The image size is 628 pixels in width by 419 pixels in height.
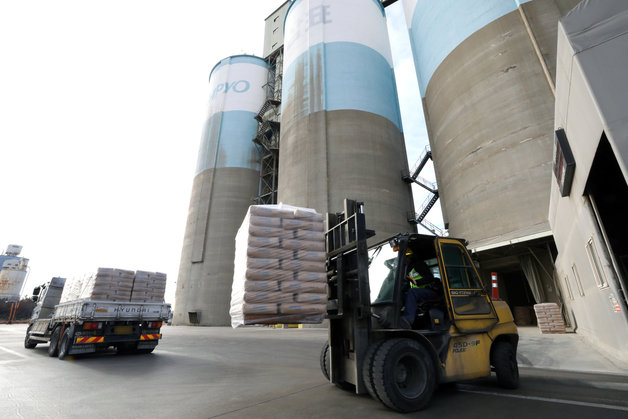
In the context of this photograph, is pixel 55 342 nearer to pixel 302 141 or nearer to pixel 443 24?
pixel 302 141

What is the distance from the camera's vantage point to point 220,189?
34.1m

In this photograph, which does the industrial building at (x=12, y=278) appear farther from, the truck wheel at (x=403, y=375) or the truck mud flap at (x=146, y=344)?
the truck wheel at (x=403, y=375)

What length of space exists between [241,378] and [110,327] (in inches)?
218

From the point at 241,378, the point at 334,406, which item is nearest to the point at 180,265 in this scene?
the point at 241,378

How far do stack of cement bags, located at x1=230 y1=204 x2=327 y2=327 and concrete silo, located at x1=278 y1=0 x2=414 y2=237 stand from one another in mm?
17899

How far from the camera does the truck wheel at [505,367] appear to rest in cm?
453

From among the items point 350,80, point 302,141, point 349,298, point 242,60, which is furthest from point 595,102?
point 242,60

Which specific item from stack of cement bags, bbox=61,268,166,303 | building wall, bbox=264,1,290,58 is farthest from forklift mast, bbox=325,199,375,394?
building wall, bbox=264,1,290,58

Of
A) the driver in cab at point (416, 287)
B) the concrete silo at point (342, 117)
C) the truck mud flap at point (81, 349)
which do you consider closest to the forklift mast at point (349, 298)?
the driver in cab at point (416, 287)

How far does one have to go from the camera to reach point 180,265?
33.2 meters

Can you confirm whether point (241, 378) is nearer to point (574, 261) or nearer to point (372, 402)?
point (372, 402)

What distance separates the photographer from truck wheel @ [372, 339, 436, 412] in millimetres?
3510

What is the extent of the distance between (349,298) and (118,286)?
9646mm

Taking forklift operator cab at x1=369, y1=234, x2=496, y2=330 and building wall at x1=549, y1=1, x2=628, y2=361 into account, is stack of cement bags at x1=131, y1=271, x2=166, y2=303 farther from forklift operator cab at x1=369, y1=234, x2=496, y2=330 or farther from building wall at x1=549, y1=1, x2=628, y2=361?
building wall at x1=549, y1=1, x2=628, y2=361
